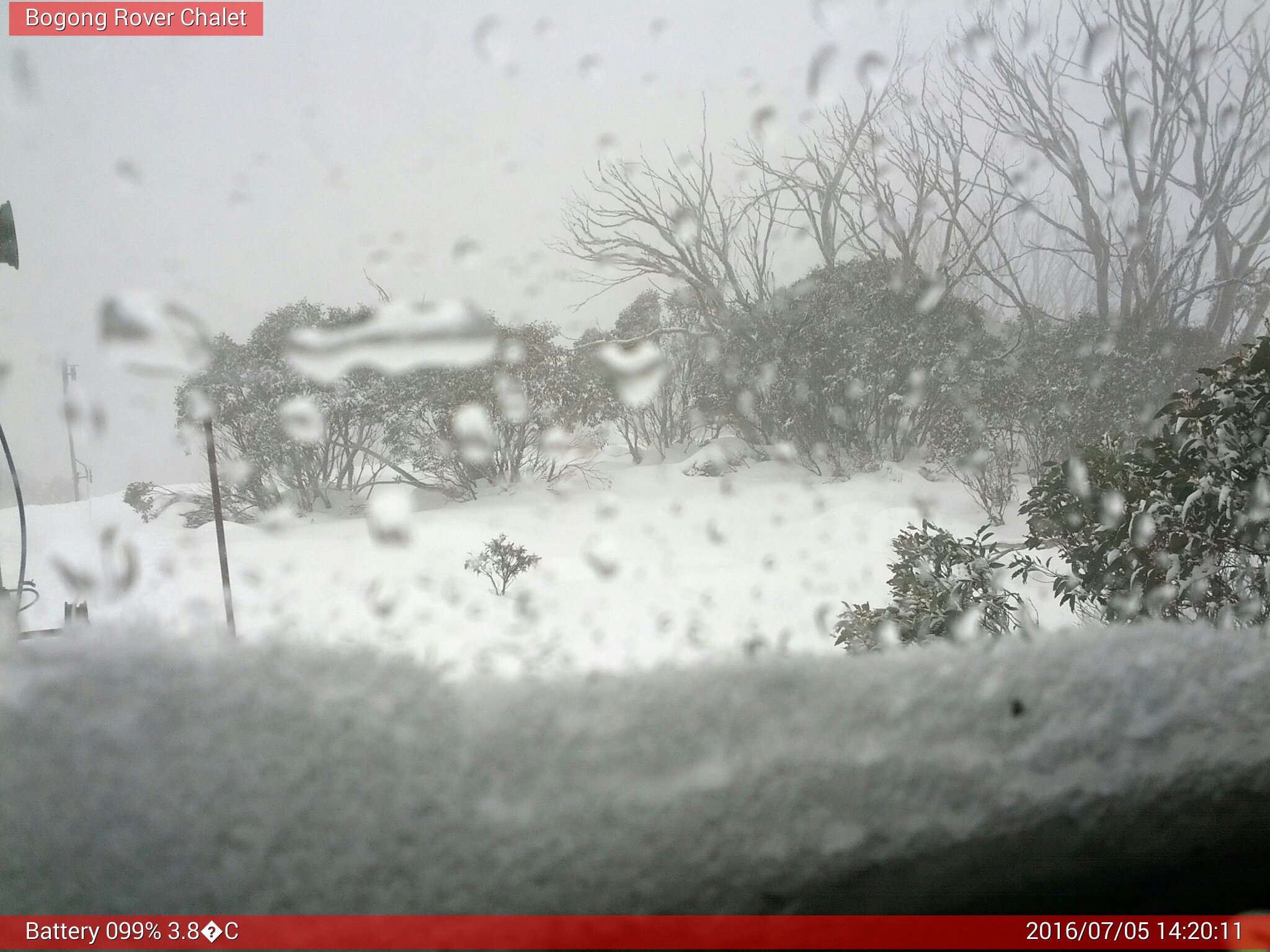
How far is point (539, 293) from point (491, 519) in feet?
0.58

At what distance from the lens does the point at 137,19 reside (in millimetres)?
466

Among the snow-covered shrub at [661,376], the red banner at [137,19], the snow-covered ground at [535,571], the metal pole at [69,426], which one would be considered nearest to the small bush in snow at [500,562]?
the snow-covered ground at [535,571]

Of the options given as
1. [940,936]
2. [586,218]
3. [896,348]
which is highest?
[586,218]

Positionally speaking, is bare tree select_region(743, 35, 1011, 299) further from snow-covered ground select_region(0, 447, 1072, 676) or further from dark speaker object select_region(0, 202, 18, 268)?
dark speaker object select_region(0, 202, 18, 268)

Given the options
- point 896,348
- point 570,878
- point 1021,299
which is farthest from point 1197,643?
point 1021,299

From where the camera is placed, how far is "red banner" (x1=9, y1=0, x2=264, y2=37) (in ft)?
1.44

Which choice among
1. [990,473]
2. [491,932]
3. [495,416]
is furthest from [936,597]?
[491,932]

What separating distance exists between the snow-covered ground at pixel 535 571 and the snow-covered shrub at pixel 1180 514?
11 centimetres

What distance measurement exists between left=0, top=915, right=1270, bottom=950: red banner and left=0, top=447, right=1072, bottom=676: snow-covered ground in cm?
9

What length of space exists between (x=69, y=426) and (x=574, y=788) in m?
0.40

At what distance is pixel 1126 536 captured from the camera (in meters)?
0.75

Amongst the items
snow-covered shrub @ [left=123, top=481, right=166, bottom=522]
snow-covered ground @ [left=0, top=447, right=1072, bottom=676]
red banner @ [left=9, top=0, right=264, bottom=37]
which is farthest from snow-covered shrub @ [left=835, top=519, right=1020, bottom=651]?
red banner @ [left=9, top=0, right=264, bottom=37]

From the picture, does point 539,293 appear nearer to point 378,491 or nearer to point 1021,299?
point 378,491

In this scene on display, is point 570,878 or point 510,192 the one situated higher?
point 510,192
